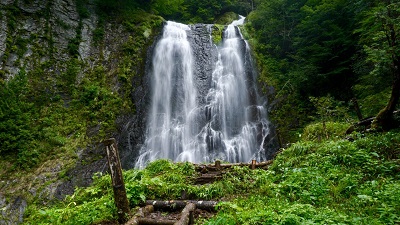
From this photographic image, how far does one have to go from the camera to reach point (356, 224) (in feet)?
9.82

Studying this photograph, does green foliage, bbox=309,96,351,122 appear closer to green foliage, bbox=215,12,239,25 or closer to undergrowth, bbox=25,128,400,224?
undergrowth, bbox=25,128,400,224

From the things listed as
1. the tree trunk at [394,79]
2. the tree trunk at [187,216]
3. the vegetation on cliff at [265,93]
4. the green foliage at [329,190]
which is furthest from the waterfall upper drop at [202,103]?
the tree trunk at [187,216]

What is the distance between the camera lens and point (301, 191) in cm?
435

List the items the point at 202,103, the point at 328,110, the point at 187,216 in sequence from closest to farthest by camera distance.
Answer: the point at 187,216
the point at 328,110
the point at 202,103

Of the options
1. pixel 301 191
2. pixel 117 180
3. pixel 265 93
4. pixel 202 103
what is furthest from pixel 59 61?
pixel 301 191

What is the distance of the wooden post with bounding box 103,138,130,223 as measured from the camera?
13.5 ft

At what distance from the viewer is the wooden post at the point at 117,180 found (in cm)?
413

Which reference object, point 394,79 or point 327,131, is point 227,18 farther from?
point 394,79

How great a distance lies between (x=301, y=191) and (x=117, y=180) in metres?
3.27

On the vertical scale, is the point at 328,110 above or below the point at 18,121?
below

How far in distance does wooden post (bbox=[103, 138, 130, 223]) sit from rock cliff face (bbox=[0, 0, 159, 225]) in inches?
281

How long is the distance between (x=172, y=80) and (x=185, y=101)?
1.92 meters

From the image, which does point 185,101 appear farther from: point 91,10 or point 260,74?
point 91,10

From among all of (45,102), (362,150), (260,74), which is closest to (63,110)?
(45,102)
